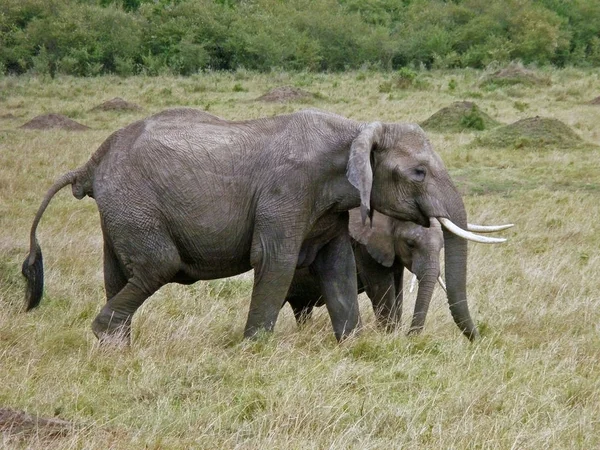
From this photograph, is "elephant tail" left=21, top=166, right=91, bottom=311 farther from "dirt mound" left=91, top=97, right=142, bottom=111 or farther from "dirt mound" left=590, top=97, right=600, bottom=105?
"dirt mound" left=590, top=97, right=600, bottom=105

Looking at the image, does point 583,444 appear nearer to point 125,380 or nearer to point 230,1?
point 125,380

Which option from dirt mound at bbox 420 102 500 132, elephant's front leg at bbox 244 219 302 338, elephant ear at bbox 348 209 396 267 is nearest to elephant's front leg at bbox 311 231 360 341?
elephant's front leg at bbox 244 219 302 338

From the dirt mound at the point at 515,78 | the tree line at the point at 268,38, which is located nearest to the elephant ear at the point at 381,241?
the dirt mound at the point at 515,78

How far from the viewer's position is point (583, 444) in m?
5.11

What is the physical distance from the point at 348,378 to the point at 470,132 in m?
17.1

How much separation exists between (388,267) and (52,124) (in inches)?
675

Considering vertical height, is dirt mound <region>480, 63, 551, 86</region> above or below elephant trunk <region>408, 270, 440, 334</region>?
below

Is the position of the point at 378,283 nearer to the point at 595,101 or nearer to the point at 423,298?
the point at 423,298

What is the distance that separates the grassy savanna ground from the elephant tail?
17cm

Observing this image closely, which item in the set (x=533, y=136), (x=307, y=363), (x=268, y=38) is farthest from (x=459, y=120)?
(x=268, y=38)

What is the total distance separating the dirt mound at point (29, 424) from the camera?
4.59m

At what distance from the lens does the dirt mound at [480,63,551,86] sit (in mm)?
37406

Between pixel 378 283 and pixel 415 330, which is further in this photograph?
pixel 378 283

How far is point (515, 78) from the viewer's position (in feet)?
124
